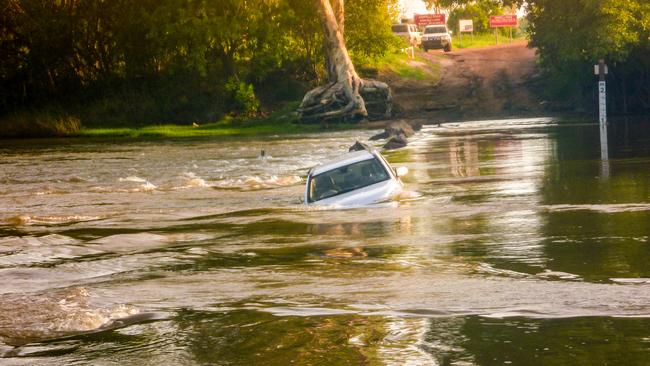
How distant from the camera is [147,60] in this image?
63.0 metres

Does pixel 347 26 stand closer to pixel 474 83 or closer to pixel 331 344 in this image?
pixel 474 83

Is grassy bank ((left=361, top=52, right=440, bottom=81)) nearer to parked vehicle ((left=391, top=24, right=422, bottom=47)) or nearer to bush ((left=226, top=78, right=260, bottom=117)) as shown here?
parked vehicle ((left=391, top=24, right=422, bottom=47))

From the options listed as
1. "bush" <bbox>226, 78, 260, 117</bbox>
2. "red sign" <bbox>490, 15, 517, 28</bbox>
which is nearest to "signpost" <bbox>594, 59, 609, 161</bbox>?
"bush" <bbox>226, 78, 260, 117</bbox>

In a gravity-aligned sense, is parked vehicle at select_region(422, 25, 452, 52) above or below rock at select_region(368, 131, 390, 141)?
above

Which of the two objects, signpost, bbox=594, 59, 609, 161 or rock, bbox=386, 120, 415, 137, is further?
rock, bbox=386, 120, 415, 137

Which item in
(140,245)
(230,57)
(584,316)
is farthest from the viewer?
(230,57)

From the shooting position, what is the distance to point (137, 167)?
3634 centimetres

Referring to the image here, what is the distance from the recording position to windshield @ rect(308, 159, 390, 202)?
20578mm

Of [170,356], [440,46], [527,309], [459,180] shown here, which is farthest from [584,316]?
[440,46]

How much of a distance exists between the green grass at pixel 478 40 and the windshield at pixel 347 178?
64441mm

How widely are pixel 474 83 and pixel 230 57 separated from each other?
40.3ft

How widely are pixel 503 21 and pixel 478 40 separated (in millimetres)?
2459

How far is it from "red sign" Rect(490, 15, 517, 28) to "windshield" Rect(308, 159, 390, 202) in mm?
67301

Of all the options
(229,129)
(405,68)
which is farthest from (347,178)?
(405,68)
